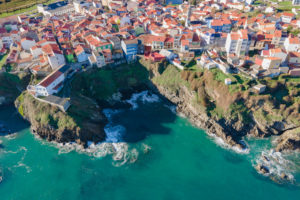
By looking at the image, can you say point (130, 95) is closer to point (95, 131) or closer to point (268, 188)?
point (95, 131)

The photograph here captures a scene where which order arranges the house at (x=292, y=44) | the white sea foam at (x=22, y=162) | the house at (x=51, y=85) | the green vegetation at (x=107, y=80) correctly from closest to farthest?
the white sea foam at (x=22, y=162) → the house at (x=51, y=85) → the house at (x=292, y=44) → the green vegetation at (x=107, y=80)

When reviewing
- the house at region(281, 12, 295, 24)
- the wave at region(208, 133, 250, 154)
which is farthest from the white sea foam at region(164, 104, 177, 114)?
the house at region(281, 12, 295, 24)

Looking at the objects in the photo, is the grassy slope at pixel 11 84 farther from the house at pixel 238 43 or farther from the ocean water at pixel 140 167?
the house at pixel 238 43

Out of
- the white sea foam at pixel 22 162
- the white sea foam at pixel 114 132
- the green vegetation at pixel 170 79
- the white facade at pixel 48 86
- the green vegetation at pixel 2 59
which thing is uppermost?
the green vegetation at pixel 2 59

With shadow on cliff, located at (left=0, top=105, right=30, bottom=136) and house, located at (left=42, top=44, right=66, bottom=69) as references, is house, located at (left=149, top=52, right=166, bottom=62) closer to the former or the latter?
house, located at (left=42, top=44, right=66, bottom=69)

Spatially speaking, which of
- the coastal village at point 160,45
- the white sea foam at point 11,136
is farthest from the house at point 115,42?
the white sea foam at point 11,136

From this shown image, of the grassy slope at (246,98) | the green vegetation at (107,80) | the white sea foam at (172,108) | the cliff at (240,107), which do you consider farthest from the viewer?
the green vegetation at (107,80)
